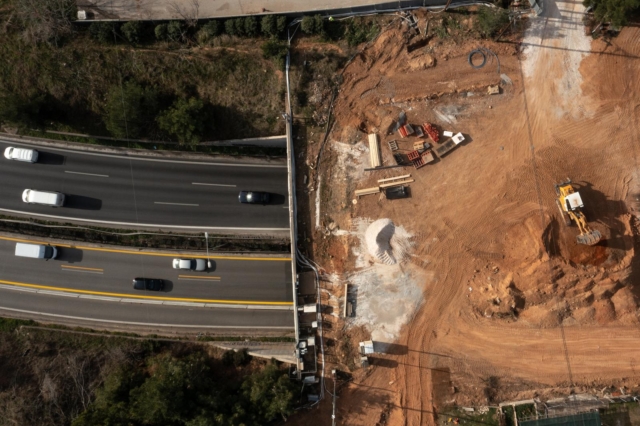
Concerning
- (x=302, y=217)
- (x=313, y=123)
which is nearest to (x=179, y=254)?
(x=302, y=217)

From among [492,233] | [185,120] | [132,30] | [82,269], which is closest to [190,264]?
[82,269]

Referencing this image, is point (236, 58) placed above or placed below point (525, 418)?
above

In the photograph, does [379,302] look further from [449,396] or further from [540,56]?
[540,56]

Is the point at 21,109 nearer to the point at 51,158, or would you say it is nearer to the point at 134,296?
the point at 51,158

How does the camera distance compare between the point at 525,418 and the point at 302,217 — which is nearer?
the point at 525,418

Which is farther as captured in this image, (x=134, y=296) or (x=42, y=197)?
(x=134, y=296)

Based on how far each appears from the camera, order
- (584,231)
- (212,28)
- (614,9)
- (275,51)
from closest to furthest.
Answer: (614,9), (584,231), (275,51), (212,28)

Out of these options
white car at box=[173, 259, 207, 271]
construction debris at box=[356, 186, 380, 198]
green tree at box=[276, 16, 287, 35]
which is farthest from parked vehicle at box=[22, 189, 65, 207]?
construction debris at box=[356, 186, 380, 198]
